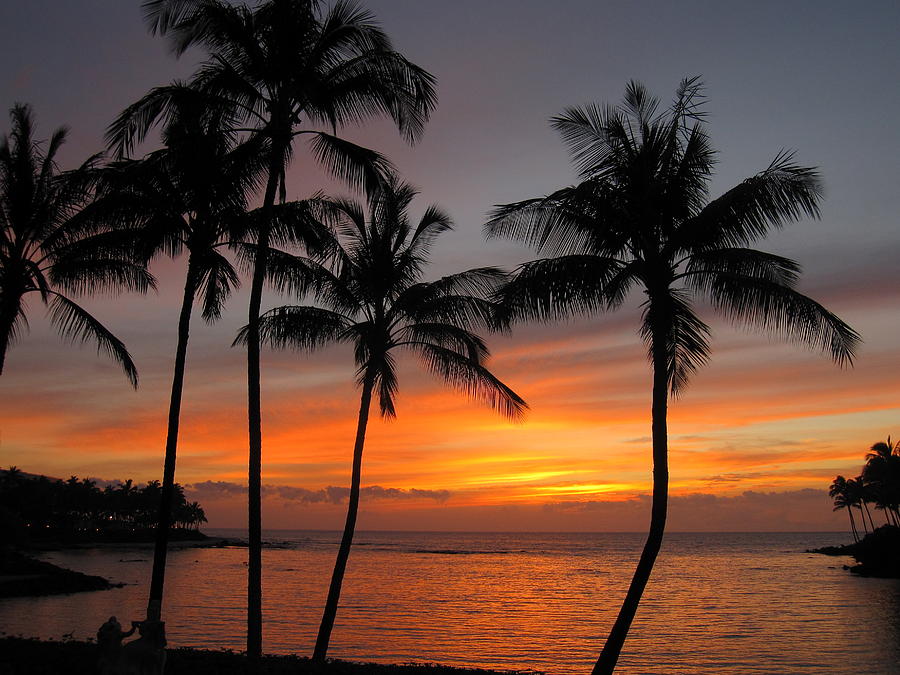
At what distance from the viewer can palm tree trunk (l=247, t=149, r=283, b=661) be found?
10.9m

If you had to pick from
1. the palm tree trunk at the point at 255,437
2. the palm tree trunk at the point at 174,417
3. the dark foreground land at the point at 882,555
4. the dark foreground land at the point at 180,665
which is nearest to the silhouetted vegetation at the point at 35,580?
the dark foreground land at the point at 180,665

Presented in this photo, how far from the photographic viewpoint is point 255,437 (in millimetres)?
11648

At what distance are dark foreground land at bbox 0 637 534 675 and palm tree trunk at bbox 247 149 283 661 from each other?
67 cm

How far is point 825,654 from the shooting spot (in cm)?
2530

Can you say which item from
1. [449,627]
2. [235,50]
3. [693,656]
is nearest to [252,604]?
[235,50]

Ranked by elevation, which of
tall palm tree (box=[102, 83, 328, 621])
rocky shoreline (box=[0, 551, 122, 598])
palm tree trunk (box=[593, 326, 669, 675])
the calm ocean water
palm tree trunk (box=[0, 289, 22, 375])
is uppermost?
tall palm tree (box=[102, 83, 328, 621])

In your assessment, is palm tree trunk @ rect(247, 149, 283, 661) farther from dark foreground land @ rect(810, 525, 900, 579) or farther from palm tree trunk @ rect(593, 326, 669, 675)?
dark foreground land @ rect(810, 525, 900, 579)

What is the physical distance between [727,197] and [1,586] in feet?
132

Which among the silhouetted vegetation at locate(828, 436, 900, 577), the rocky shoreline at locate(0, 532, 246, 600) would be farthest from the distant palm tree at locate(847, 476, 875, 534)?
the rocky shoreline at locate(0, 532, 246, 600)

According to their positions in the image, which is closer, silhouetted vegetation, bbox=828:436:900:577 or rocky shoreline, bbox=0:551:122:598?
rocky shoreline, bbox=0:551:122:598

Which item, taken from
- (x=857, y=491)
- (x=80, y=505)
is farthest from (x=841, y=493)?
(x=80, y=505)

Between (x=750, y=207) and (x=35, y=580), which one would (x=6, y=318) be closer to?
(x=750, y=207)

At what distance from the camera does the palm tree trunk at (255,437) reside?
10.9m

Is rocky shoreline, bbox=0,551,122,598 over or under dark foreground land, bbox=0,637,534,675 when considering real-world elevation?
under
